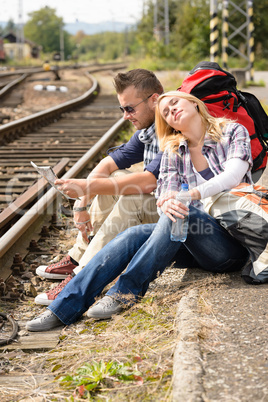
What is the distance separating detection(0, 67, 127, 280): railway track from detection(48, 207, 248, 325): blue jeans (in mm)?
1007

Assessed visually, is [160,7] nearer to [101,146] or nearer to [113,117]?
[113,117]

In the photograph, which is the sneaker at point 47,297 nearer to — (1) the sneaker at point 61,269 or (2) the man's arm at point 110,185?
(1) the sneaker at point 61,269

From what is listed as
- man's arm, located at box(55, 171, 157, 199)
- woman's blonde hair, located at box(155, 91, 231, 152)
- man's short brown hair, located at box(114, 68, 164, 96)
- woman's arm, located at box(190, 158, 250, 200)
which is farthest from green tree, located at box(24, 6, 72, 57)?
woman's arm, located at box(190, 158, 250, 200)

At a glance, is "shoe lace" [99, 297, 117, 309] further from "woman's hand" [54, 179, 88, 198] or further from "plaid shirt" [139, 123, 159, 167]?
"plaid shirt" [139, 123, 159, 167]

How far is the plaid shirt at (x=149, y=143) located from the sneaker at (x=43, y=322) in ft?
4.17

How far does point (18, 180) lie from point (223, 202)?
3.92 m

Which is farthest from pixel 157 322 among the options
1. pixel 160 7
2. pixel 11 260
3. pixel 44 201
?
pixel 160 7

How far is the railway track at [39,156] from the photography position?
4.73m

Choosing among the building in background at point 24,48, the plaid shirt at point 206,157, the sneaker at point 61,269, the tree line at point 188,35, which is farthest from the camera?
the building in background at point 24,48

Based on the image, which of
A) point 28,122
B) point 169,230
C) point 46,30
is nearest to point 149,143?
point 169,230

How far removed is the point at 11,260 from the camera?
4.25m

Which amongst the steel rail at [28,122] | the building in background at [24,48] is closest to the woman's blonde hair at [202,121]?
the steel rail at [28,122]

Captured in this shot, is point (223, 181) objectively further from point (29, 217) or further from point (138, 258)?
point (29, 217)

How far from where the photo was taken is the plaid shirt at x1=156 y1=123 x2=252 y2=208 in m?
3.23
